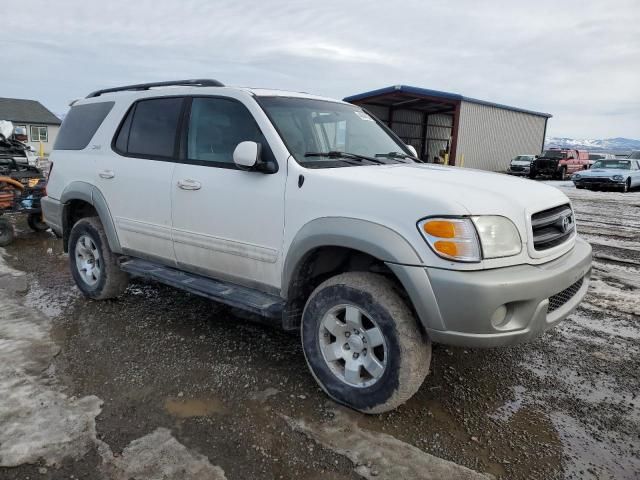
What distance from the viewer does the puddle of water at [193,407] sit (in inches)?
117

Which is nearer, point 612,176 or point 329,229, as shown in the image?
point 329,229

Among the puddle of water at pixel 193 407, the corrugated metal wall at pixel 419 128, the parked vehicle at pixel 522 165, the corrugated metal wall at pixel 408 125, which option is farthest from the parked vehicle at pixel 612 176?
the puddle of water at pixel 193 407

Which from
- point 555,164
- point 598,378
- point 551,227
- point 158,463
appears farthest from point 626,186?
point 158,463

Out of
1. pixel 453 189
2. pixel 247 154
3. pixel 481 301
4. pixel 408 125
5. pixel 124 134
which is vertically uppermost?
pixel 408 125

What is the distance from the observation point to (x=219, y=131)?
3723 mm

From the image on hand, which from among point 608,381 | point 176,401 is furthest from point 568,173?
point 176,401

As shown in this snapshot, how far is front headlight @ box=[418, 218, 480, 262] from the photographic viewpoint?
2.56m

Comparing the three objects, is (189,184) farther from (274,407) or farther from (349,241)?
(274,407)

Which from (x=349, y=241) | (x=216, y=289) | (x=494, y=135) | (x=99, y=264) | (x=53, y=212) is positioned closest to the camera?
(x=349, y=241)

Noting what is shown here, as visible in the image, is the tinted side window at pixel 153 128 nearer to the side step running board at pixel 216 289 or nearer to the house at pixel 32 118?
the side step running board at pixel 216 289

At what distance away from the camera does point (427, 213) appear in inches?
103

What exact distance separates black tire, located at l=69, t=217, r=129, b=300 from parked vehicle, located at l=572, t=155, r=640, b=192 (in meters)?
19.9

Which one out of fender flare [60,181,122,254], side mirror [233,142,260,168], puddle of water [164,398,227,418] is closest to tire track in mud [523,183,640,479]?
puddle of water [164,398,227,418]

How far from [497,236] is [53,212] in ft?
14.8
